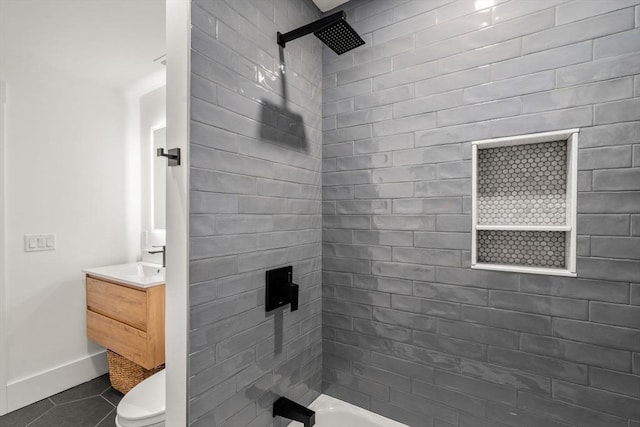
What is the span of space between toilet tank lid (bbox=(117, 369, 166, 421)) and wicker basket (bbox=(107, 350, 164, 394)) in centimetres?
70

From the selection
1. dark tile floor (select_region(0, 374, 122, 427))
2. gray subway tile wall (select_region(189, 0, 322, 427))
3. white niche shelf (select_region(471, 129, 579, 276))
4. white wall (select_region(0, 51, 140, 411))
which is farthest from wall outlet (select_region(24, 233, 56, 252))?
white niche shelf (select_region(471, 129, 579, 276))

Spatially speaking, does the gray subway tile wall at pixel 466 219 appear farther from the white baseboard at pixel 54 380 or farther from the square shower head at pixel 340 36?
the white baseboard at pixel 54 380

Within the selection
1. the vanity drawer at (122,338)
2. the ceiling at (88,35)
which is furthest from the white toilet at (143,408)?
the ceiling at (88,35)

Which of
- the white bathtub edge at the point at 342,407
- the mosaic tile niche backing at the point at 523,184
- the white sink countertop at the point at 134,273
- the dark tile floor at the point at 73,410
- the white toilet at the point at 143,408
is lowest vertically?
the dark tile floor at the point at 73,410

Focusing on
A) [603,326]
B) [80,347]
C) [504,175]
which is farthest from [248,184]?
[80,347]

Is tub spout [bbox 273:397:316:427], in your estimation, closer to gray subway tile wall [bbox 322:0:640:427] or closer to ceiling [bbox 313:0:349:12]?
gray subway tile wall [bbox 322:0:640:427]

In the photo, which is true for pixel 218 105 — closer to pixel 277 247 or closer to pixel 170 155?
pixel 170 155

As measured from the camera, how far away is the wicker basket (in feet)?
7.54

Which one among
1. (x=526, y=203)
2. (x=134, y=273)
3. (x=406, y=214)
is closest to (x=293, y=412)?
(x=406, y=214)

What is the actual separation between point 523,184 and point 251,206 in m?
1.19

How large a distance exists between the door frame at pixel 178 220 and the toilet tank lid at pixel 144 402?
22.0 inches

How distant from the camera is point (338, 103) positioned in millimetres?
1688

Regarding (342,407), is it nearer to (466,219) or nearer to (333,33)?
(466,219)

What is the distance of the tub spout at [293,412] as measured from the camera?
1346 mm
